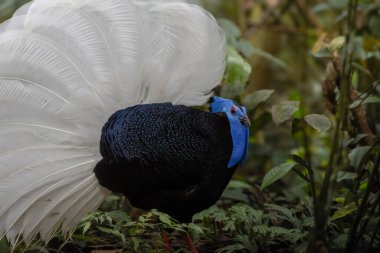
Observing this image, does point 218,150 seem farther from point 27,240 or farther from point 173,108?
point 27,240

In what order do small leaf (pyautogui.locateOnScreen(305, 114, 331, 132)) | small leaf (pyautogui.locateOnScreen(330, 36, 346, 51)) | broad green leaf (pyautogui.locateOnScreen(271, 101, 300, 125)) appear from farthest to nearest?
1. small leaf (pyautogui.locateOnScreen(330, 36, 346, 51))
2. broad green leaf (pyautogui.locateOnScreen(271, 101, 300, 125))
3. small leaf (pyautogui.locateOnScreen(305, 114, 331, 132))

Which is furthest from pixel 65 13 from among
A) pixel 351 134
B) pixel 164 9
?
pixel 351 134

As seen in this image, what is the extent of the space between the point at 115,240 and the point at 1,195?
0.62 m

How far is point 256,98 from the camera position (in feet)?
11.7

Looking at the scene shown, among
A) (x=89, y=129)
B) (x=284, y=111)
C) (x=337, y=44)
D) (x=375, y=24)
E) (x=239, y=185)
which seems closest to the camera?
(x=89, y=129)

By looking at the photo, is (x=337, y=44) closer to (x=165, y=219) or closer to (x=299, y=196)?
(x=299, y=196)

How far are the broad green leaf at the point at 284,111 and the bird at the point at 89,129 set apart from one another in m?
0.47

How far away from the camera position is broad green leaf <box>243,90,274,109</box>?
353cm

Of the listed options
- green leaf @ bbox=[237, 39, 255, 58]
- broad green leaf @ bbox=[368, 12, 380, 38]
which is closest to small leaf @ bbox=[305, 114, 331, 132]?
green leaf @ bbox=[237, 39, 255, 58]

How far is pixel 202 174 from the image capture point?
2646mm

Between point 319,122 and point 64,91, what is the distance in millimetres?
1196

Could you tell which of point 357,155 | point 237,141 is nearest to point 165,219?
point 237,141

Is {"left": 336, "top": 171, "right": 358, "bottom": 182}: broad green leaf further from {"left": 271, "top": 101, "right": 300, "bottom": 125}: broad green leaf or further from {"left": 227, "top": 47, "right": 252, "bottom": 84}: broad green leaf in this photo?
{"left": 227, "top": 47, "right": 252, "bottom": 84}: broad green leaf

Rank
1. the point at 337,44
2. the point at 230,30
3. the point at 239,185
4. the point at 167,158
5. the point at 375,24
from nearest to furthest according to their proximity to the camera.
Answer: the point at 167,158
the point at 337,44
the point at 239,185
the point at 230,30
the point at 375,24
